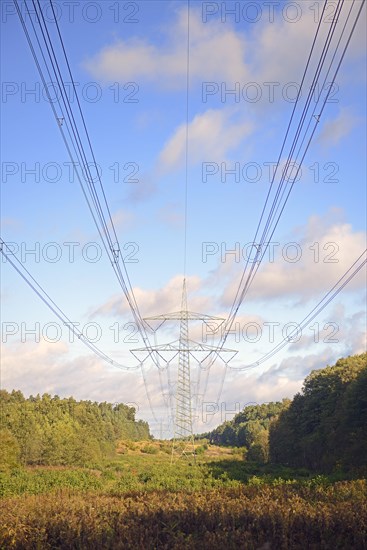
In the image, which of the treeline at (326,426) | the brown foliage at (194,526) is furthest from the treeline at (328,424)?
the brown foliage at (194,526)

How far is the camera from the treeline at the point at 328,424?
223 ft

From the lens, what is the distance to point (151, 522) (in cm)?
1287

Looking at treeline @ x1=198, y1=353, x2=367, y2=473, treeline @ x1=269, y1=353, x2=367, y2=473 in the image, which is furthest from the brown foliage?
treeline @ x1=198, y1=353, x2=367, y2=473

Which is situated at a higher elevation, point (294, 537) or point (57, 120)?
point (57, 120)

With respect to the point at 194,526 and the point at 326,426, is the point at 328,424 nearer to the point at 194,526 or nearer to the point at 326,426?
the point at 326,426

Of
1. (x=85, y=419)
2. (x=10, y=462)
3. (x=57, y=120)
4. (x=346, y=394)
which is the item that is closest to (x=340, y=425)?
(x=346, y=394)

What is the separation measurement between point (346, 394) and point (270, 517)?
213ft

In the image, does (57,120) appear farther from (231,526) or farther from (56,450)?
(56,450)

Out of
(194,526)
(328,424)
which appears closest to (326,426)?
(328,424)

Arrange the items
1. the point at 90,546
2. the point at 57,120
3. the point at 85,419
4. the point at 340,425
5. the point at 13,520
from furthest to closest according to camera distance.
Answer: the point at 85,419, the point at 340,425, the point at 57,120, the point at 13,520, the point at 90,546

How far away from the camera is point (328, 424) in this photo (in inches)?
3231

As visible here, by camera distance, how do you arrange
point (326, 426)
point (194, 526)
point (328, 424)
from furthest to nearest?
point (326, 426)
point (328, 424)
point (194, 526)

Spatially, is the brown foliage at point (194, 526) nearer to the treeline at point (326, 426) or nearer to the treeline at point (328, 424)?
the treeline at point (328, 424)

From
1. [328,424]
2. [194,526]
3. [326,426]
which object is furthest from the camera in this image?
[326,426]
